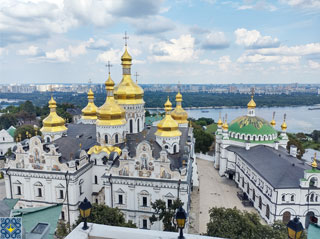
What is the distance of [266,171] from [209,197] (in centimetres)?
561

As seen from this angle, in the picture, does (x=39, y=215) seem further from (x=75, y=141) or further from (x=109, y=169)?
(x=75, y=141)

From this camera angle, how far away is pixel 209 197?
A: 22.5 m

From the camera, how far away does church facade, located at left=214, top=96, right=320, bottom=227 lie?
17.5 m

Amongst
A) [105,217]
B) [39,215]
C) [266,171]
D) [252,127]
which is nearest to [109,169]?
[105,217]

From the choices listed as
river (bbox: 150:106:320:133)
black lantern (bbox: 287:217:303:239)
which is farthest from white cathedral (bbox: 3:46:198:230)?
river (bbox: 150:106:320:133)

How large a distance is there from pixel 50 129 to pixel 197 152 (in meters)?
21.1

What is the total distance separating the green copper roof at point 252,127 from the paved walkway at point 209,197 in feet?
18.9

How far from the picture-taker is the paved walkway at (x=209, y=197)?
18.6m

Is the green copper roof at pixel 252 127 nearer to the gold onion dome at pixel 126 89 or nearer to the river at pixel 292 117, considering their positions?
the gold onion dome at pixel 126 89

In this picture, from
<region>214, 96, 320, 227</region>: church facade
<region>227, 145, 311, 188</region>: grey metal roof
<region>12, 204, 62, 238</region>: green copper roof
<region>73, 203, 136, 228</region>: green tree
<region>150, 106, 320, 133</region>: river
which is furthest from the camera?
<region>150, 106, 320, 133</region>: river

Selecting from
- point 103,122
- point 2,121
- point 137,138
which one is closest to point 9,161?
point 103,122

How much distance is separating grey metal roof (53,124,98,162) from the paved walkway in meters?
10.2

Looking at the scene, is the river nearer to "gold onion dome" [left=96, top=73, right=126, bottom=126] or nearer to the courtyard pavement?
"gold onion dome" [left=96, top=73, right=126, bottom=126]

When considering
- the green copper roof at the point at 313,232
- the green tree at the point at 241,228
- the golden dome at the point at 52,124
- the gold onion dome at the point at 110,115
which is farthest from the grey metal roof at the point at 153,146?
the green copper roof at the point at 313,232
